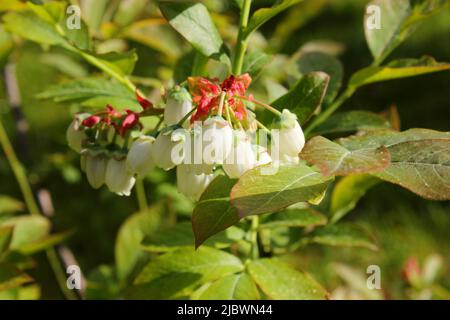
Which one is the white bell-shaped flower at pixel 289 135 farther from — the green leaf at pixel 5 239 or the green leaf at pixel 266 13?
the green leaf at pixel 5 239

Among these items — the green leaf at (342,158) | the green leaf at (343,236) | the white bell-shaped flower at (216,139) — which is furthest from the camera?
the green leaf at (343,236)

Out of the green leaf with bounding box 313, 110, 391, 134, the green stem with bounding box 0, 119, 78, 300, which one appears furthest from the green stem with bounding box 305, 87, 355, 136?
the green stem with bounding box 0, 119, 78, 300

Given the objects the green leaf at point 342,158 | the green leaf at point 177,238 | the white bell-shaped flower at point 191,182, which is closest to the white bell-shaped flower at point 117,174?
the white bell-shaped flower at point 191,182

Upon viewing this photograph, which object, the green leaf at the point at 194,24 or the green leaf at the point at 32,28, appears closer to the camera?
the green leaf at the point at 194,24

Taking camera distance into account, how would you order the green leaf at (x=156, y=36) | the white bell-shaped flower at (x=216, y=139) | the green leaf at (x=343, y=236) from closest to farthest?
the white bell-shaped flower at (x=216, y=139), the green leaf at (x=343, y=236), the green leaf at (x=156, y=36)

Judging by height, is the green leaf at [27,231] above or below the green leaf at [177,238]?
below

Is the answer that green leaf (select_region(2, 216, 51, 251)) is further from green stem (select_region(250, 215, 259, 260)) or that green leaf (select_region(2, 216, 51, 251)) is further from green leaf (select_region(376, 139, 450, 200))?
green leaf (select_region(376, 139, 450, 200))
